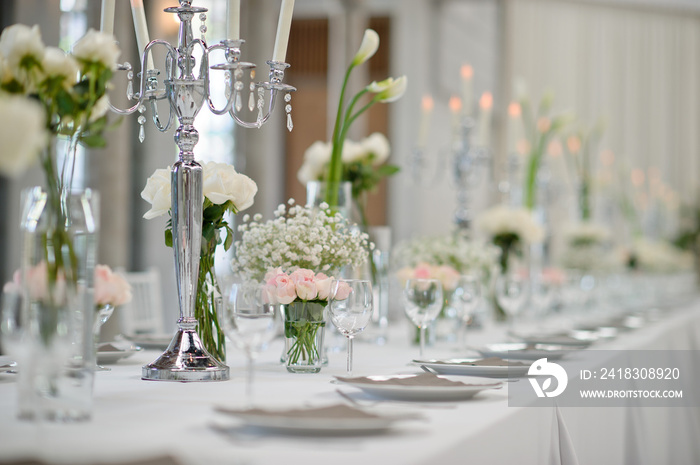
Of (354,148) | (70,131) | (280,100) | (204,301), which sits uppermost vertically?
(280,100)

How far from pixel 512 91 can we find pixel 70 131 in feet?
22.0

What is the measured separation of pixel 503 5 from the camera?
7.66 m

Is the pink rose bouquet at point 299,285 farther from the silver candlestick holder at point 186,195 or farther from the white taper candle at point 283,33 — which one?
the white taper candle at point 283,33

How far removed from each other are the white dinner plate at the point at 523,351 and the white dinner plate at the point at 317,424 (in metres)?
0.90

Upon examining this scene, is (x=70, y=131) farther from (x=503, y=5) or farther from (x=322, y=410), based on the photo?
(x=503, y=5)

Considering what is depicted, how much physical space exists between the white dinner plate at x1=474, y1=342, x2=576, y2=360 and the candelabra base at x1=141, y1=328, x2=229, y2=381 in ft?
2.30

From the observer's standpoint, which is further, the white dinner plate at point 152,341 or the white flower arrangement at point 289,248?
the white dinner plate at point 152,341

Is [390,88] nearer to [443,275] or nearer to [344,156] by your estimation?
[443,275]

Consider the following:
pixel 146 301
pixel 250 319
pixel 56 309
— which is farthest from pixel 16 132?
pixel 146 301

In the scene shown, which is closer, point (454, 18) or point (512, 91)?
point (454, 18)

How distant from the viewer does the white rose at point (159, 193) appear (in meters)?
1.61

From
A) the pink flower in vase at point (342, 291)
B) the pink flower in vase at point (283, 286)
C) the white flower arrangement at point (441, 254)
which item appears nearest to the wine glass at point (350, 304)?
the pink flower in vase at point (342, 291)

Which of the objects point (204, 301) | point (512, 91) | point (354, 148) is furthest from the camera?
point (512, 91)

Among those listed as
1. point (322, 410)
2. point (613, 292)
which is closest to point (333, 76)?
point (613, 292)
